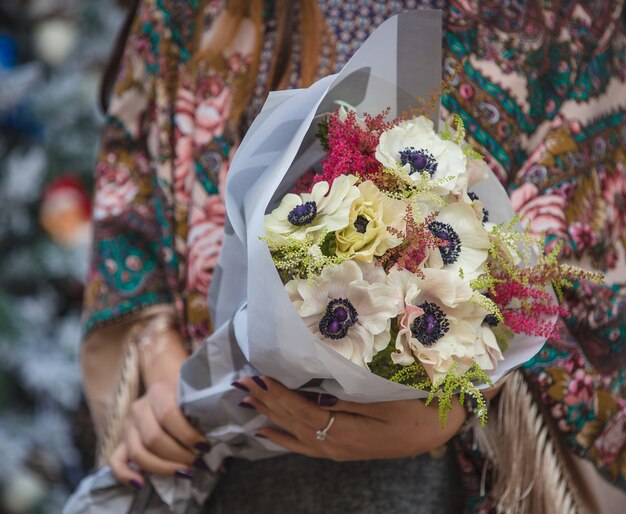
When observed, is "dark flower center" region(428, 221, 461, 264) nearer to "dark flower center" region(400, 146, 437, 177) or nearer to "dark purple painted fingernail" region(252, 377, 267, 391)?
"dark flower center" region(400, 146, 437, 177)

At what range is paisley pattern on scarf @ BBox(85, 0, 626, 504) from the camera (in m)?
0.98

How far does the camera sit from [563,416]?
96 centimetres

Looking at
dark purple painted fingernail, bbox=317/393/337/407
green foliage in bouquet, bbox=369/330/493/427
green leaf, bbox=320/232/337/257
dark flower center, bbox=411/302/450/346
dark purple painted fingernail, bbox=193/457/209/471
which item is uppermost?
green leaf, bbox=320/232/337/257

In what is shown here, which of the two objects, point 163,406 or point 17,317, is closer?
point 163,406

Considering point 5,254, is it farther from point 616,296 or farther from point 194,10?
point 616,296

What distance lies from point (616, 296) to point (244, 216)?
17.5 inches

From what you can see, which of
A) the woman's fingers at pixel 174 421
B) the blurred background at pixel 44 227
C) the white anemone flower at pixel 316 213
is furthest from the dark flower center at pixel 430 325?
the blurred background at pixel 44 227

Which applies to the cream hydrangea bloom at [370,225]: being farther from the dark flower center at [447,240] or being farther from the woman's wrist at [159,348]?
the woman's wrist at [159,348]

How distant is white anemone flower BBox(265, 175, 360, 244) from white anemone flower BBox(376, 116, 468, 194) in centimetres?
5

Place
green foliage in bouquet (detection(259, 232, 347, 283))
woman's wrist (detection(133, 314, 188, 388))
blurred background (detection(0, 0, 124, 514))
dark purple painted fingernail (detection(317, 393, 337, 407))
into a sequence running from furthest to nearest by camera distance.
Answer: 1. blurred background (detection(0, 0, 124, 514))
2. woman's wrist (detection(133, 314, 188, 388))
3. dark purple painted fingernail (detection(317, 393, 337, 407))
4. green foliage in bouquet (detection(259, 232, 347, 283))

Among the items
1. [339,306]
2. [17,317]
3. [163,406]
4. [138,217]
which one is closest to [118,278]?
[138,217]

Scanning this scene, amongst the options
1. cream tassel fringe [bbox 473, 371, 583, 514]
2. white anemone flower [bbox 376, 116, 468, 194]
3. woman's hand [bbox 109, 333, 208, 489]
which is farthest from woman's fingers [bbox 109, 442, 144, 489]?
white anemone flower [bbox 376, 116, 468, 194]

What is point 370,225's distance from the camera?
729 millimetres

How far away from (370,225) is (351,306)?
0.22 feet
